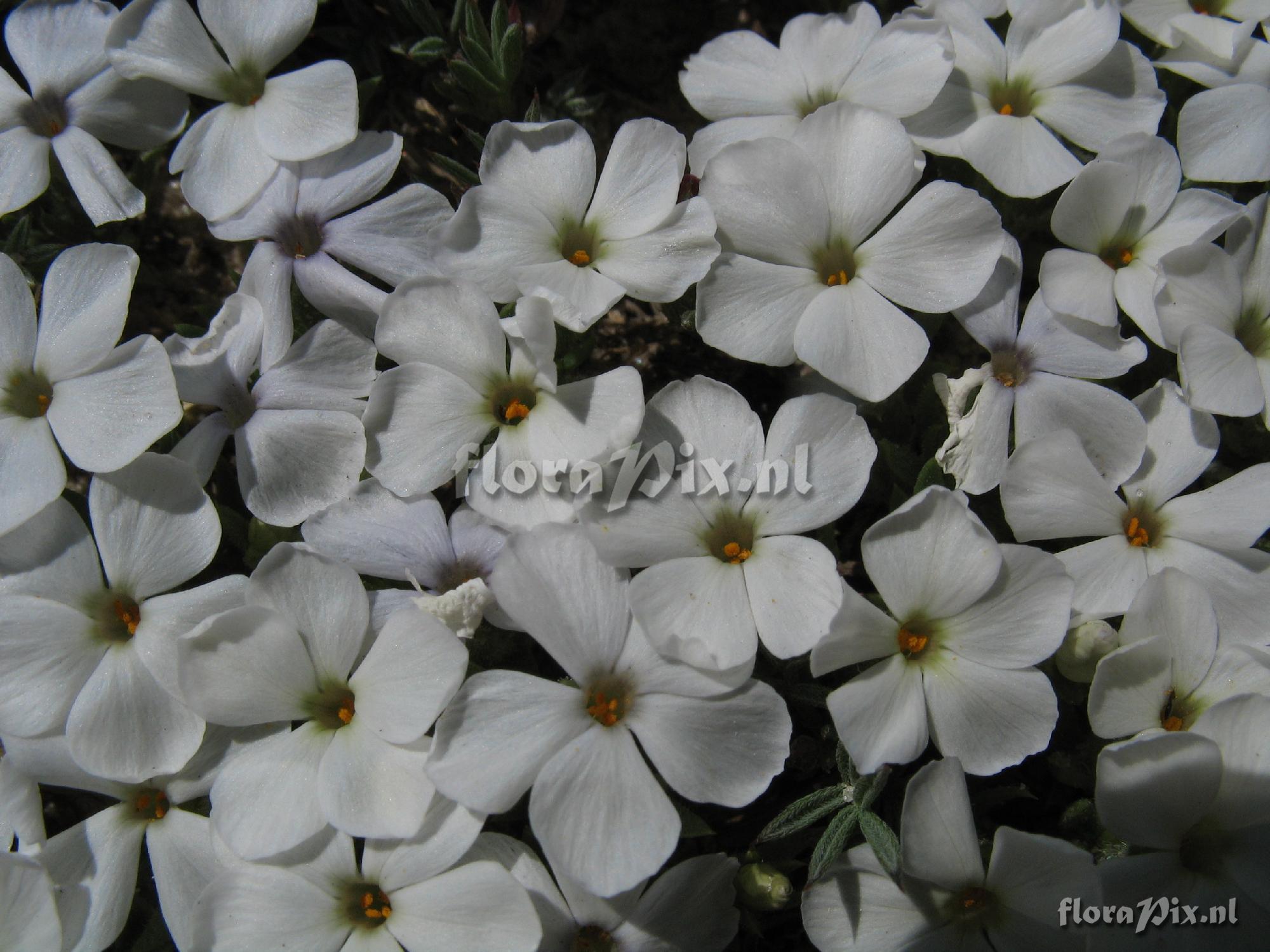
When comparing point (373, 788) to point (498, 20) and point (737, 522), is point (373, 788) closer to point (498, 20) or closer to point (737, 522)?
point (737, 522)

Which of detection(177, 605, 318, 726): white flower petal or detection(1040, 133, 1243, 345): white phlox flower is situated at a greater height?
detection(1040, 133, 1243, 345): white phlox flower

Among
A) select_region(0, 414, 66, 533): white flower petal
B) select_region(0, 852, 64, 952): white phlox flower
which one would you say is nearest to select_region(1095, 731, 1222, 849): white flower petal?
select_region(0, 852, 64, 952): white phlox flower

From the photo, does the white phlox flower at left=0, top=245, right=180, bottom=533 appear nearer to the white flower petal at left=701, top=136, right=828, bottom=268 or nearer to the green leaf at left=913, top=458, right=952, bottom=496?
the white flower petal at left=701, top=136, right=828, bottom=268

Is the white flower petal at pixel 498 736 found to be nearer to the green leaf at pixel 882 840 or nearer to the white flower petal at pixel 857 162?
the green leaf at pixel 882 840

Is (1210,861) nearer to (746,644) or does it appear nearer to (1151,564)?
(1151,564)

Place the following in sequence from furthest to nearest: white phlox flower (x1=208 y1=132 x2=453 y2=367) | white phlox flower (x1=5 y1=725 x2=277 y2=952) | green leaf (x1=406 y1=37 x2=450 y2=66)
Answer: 1. green leaf (x1=406 y1=37 x2=450 y2=66)
2. white phlox flower (x1=208 y1=132 x2=453 y2=367)
3. white phlox flower (x1=5 y1=725 x2=277 y2=952)

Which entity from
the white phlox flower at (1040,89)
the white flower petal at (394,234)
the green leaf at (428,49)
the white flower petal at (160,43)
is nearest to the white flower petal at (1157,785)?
the white phlox flower at (1040,89)

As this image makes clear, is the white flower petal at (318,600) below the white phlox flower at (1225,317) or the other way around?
below
